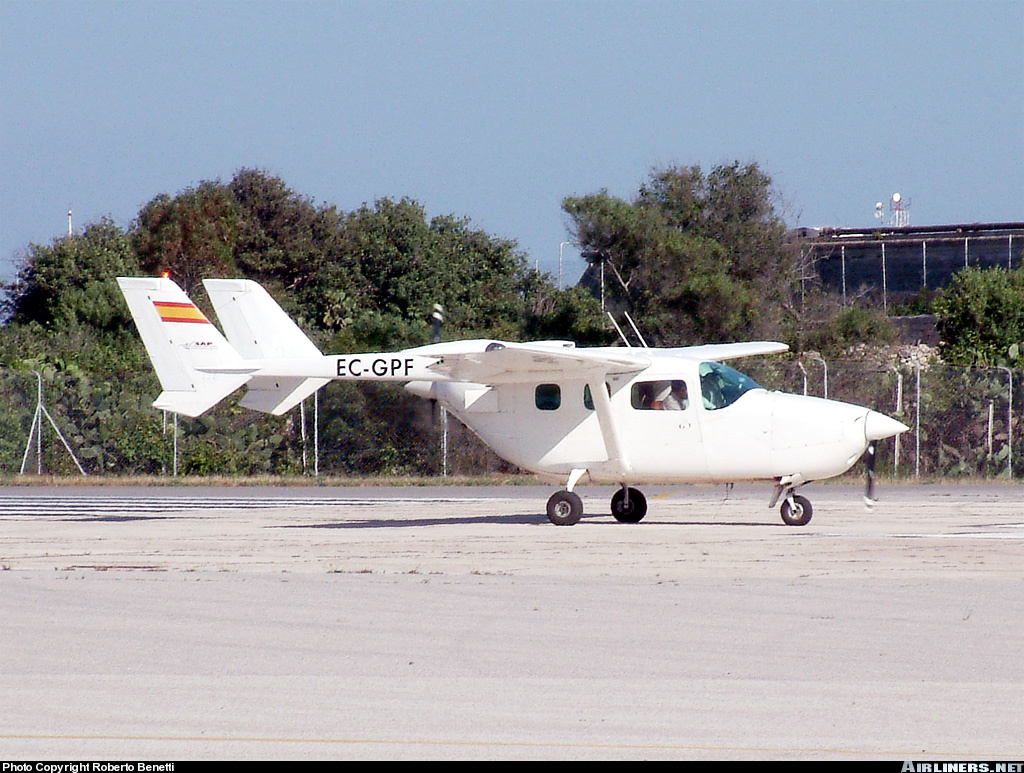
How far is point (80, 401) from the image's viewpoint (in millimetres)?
29078

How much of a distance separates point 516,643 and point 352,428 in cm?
2017

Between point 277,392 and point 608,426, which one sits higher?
point 277,392

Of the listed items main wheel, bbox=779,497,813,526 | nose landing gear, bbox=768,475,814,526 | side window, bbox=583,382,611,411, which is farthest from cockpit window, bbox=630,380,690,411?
main wheel, bbox=779,497,813,526

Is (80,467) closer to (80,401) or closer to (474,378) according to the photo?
(80,401)

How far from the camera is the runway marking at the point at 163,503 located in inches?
821

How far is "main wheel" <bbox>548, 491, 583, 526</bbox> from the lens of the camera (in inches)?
682

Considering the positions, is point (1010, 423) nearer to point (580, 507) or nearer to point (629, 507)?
point (629, 507)

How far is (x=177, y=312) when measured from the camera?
61.7ft

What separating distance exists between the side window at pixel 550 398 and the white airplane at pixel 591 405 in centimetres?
1

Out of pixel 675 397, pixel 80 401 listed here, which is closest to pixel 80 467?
pixel 80 401

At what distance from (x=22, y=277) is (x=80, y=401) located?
1818 centimetres

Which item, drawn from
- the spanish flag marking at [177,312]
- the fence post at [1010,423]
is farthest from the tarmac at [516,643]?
the fence post at [1010,423]

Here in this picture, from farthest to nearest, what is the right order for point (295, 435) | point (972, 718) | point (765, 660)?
point (295, 435) < point (765, 660) < point (972, 718)

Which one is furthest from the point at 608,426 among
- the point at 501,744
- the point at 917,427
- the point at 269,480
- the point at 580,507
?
the point at 269,480
